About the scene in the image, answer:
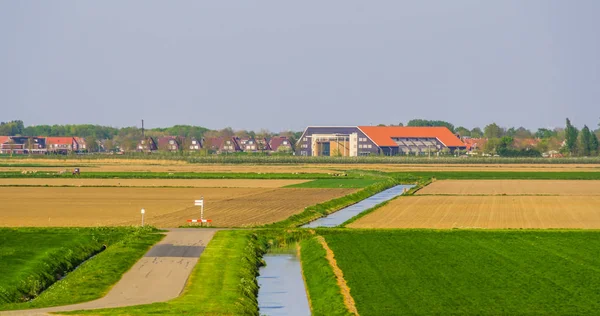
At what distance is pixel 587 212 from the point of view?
59.3 meters

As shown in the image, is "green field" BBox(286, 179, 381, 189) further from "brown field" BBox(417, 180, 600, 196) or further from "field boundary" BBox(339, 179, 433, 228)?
"brown field" BBox(417, 180, 600, 196)

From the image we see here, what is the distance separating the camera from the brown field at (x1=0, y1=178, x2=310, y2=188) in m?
90.9

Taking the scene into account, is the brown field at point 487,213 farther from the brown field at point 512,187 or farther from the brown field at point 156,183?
the brown field at point 156,183

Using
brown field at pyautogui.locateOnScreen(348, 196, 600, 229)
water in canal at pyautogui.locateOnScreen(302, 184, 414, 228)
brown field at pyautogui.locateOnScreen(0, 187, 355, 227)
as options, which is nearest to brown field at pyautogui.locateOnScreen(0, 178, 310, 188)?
brown field at pyautogui.locateOnScreen(0, 187, 355, 227)

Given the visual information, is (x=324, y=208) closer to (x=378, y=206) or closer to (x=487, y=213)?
(x=378, y=206)

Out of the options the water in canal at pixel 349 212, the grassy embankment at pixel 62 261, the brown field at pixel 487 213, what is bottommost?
the water in canal at pixel 349 212

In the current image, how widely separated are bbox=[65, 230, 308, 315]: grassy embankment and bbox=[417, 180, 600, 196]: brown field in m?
40.5

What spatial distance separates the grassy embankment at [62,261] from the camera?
2594 cm

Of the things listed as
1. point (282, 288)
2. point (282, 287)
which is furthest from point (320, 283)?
point (282, 287)

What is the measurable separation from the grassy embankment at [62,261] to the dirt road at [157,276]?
414 mm

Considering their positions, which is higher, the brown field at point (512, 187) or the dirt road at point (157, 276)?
the dirt road at point (157, 276)

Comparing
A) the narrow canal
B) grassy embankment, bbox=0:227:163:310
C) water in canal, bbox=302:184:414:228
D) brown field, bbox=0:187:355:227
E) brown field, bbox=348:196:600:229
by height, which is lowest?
water in canal, bbox=302:184:414:228

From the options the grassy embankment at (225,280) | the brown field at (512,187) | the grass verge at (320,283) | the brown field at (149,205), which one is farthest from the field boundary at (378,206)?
the grass verge at (320,283)

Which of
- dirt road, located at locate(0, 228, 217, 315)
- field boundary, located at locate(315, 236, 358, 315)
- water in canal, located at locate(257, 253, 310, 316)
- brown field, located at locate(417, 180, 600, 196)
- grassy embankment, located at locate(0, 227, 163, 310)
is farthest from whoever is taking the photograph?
brown field, located at locate(417, 180, 600, 196)
